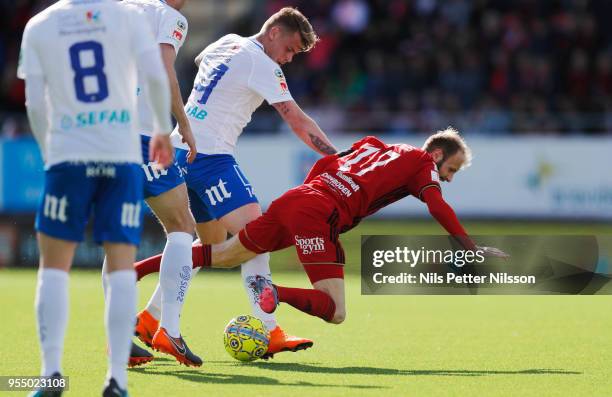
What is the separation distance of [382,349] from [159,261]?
5.31ft

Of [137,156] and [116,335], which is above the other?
[137,156]

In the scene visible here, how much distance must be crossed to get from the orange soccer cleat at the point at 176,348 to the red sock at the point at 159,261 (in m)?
0.76

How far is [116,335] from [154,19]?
253 centimetres

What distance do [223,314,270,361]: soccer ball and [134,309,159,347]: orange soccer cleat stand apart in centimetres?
52

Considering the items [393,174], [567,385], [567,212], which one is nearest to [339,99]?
[567,212]

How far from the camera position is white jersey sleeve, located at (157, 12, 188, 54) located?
7.31 metres

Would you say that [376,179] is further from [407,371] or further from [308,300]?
[407,371]

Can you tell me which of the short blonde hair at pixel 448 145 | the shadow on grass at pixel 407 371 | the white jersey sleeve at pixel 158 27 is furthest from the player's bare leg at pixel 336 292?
the white jersey sleeve at pixel 158 27

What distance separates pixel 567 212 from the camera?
63.1ft

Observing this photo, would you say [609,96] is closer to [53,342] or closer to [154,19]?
[154,19]

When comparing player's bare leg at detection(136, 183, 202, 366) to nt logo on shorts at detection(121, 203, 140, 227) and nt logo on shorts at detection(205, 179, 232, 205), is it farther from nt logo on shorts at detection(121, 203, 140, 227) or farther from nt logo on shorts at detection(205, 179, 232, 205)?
→ nt logo on shorts at detection(121, 203, 140, 227)

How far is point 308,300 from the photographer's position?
7.66 meters

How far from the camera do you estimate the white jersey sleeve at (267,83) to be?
7965 mm

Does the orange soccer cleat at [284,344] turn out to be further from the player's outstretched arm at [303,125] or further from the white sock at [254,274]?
the player's outstretched arm at [303,125]
